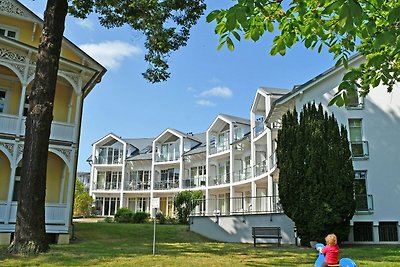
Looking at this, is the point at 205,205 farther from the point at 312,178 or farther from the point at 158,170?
the point at 312,178

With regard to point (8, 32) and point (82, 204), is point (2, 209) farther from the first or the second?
point (82, 204)

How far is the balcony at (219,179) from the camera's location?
40.9 meters

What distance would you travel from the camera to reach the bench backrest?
1901 cm

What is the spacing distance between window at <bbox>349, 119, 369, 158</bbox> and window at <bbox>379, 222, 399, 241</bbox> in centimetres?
386

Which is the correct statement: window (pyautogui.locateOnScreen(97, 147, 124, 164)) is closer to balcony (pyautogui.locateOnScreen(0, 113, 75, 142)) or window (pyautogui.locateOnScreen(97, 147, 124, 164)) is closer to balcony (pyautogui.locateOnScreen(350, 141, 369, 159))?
balcony (pyautogui.locateOnScreen(0, 113, 75, 142))

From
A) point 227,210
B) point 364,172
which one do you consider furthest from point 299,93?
point 227,210

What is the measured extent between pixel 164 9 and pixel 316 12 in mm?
8799

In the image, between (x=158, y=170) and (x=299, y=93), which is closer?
(x=299, y=93)

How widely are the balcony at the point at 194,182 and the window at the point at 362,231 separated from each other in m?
24.8

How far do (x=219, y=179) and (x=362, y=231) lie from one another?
22.6 meters

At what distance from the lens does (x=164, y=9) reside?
45.5 feet

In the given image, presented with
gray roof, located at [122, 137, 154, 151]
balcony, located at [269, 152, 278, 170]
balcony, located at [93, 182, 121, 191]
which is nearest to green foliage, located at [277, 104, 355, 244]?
balcony, located at [269, 152, 278, 170]

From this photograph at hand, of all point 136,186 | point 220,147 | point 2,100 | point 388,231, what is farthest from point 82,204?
point 388,231

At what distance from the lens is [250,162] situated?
3709 cm
